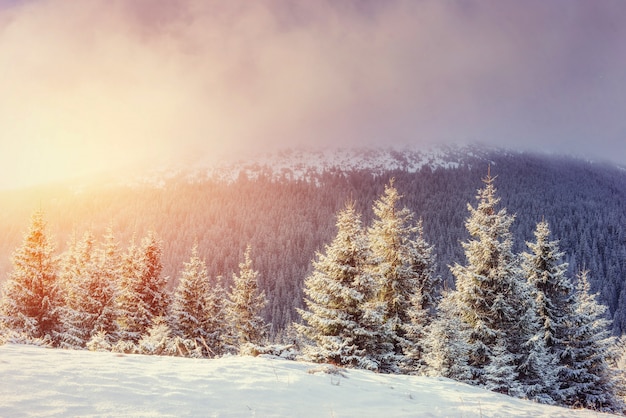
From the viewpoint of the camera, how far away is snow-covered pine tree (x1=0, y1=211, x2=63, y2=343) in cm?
2116

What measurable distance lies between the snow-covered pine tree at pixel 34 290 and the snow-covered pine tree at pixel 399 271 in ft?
66.9

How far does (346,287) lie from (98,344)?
10.2 metres

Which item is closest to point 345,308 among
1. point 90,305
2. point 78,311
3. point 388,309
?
point 388,309

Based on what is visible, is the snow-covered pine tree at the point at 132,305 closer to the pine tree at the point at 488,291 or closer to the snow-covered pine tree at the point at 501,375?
the pine tree at the point at 488,291

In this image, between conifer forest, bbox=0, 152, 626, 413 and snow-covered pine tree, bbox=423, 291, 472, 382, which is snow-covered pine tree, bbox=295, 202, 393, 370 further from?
snow-covered pine tree, bbox=423, 291, 472, 382

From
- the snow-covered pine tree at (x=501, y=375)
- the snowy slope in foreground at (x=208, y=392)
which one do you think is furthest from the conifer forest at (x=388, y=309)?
the snowy slope in foreground at (x=208, y=392)

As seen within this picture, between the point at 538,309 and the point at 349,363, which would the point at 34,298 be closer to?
the point at 349,363

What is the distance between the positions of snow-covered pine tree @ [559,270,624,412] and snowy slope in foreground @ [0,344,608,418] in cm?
1591

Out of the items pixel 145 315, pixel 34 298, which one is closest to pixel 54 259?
pixel 34 298

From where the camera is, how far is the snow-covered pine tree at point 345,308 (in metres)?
15.3

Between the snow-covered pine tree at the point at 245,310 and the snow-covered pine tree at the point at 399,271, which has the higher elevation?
the snow-covered pine tree at the point at 399,271

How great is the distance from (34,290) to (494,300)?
27.8m

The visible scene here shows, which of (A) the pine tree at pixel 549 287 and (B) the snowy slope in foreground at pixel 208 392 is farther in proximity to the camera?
(A) the pine tree at pixel 549 287

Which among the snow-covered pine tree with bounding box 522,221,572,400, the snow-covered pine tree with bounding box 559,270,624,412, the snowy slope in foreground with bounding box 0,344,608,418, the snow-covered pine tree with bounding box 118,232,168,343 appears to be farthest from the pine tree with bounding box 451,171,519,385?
the snow-covered pine tree with bounding box 118,232,168,343
